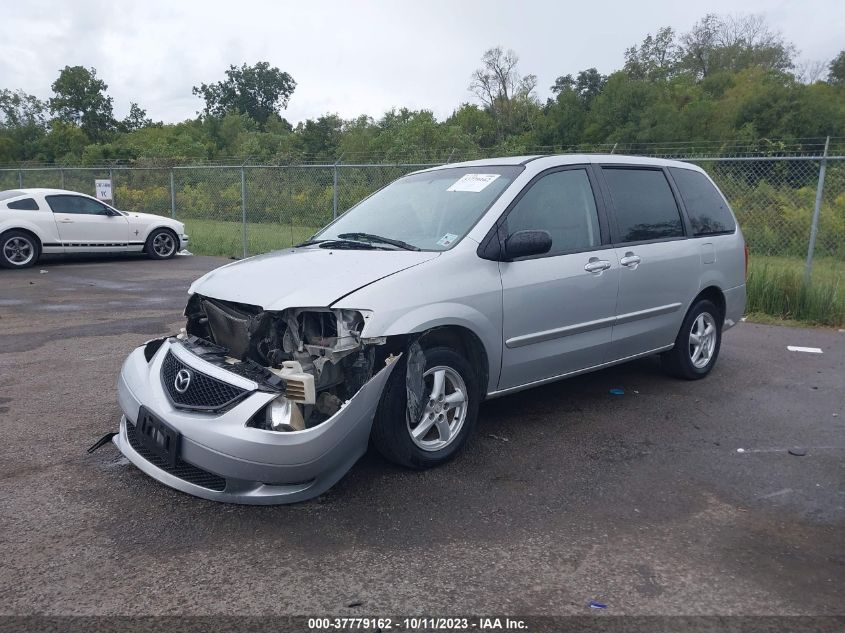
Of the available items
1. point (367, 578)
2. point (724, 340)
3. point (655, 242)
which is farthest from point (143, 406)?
point (724, 340)

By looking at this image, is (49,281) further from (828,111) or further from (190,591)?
(828,111)

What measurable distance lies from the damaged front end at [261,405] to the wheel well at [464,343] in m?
0.33

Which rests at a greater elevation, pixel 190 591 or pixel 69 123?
pixel 69 123

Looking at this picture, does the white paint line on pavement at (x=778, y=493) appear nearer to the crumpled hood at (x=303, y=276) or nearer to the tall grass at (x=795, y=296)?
the crumpled hood at (x=303, y=276)

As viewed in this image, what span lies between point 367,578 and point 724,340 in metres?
6.18

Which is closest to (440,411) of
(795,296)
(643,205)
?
(643,205)

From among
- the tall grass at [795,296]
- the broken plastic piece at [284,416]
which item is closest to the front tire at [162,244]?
the tall grass at [795,296]

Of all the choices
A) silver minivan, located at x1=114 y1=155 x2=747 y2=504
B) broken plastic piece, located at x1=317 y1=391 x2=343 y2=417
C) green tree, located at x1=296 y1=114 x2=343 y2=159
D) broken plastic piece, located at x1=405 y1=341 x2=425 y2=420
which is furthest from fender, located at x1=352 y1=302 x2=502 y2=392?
green tree, located at x1=296 y1=114 x2=343 y2=159

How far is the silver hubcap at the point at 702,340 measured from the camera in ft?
20.1

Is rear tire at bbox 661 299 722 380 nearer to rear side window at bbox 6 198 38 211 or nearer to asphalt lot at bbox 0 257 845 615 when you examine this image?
asphalt lot at bbox 0 257 845 615

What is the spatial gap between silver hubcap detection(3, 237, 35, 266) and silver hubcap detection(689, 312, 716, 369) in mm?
12465

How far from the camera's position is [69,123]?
2245 inches

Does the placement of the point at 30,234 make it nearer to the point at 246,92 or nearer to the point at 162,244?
the point at 162,244

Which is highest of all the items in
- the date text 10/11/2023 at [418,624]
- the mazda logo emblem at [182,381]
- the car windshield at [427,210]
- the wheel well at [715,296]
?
the car windshield at [427,210]
